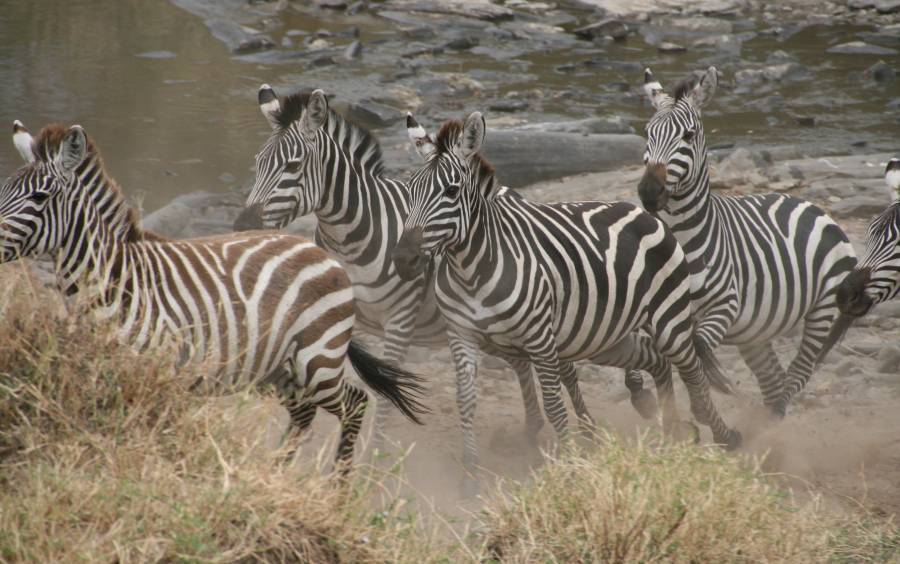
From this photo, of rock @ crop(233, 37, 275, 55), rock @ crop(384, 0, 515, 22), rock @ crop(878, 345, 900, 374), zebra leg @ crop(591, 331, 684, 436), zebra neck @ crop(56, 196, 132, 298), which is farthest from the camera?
rock @ crop(384, 0, 515, 22)

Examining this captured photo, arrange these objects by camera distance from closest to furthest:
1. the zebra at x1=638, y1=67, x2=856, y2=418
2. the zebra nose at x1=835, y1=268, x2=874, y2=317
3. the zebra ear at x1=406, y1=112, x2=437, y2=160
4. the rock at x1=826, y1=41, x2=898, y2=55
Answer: the zebra ear at x1=406, y1=112, x2=437, y2=160
the zebra nose at x1=835, y1=268, x2=874, y2=317
the zebra at x1=638, y1=67, x2=856, y2=418
the rock at x1=826, y1=41, x2=898, y2=55

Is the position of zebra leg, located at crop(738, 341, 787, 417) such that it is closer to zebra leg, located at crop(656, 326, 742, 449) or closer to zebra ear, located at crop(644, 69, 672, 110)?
zebra leg, located at crop(656, 326, 742, 449)

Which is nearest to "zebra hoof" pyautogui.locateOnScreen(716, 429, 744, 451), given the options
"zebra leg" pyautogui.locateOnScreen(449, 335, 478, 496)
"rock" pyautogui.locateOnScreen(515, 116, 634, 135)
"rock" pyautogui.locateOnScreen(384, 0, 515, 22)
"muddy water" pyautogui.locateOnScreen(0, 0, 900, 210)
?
"zebra leg" pyautogui.locateOnScreen(449, 335, 478, 496)

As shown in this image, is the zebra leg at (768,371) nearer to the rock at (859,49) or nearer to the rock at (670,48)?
the rock at (670,48)

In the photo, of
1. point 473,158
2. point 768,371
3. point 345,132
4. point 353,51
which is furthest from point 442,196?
point 353,51

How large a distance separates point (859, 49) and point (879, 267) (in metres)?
12.8

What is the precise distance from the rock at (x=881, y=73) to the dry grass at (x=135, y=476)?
555 inches

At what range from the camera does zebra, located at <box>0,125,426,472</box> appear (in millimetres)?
4434

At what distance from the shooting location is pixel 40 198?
14.6 feet

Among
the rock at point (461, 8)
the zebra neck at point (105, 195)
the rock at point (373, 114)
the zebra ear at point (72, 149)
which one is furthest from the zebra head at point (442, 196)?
the rock at point (461, 8)

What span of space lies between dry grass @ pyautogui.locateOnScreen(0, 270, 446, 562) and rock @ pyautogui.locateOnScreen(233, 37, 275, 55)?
44.1 ft

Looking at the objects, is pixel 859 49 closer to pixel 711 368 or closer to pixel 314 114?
pixel 711 368

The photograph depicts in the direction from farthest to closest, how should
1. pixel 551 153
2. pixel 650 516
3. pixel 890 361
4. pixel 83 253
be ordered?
pixel 551 153 < pixel 890 361 < pixel 83 253 < pixel 650 516

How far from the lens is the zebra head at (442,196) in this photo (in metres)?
5.58
